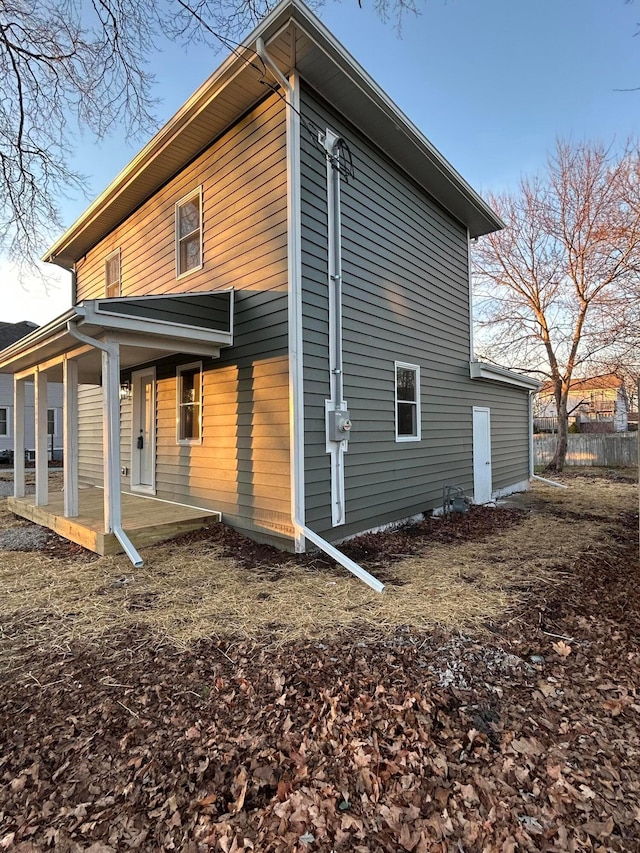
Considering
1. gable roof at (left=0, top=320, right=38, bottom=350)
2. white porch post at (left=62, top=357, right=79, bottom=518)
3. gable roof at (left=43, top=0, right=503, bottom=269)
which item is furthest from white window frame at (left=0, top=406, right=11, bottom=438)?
white porch post at (left=62, top=357, right=79, bottom=518)

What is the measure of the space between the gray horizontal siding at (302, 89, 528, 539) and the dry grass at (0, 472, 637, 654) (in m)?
1.22

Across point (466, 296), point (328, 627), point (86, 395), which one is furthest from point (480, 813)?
point (86, 395)

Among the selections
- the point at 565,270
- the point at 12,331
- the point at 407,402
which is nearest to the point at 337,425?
the point at 407,402

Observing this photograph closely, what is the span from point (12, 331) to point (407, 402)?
22310mm

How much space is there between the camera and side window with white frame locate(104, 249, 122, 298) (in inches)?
361

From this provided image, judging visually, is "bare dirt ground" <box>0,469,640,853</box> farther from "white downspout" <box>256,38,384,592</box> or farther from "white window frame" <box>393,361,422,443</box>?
"white window frame" <box>393,361,422,443</box>

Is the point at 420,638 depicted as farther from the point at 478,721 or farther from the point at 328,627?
the point at 478,721

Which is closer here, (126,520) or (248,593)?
(248,593)

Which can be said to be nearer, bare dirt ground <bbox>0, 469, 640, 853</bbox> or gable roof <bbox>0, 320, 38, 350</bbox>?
bare dirt ground <bbox>0, 469, 640, 853</bbox>

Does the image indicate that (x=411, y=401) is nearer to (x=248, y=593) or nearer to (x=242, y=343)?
(x=242, y=343)

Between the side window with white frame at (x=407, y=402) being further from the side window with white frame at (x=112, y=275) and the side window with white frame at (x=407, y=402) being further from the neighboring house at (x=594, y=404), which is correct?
the neighboring house at (x=594, y=404)

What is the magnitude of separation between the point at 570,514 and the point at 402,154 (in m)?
6.86

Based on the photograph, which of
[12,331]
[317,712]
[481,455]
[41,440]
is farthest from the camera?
[12,331]

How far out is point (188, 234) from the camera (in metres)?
7.19
